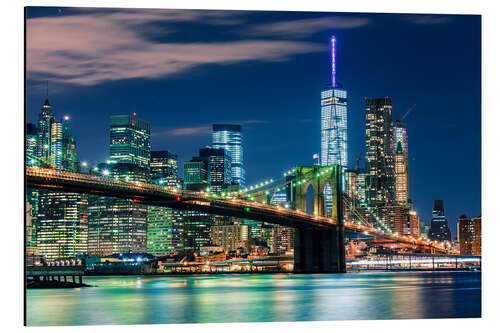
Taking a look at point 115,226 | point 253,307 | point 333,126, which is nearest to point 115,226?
point 115,226

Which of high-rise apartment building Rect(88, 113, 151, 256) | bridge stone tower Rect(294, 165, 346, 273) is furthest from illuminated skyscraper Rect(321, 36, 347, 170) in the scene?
bridge stone tower Rect(294, 165, 346, 273)

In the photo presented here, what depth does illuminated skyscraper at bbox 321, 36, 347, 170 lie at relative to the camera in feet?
514

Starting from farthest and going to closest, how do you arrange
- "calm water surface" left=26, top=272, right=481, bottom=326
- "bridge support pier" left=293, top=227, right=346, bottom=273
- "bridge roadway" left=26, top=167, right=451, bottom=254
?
"bridge support pier" left=293, top=227, right=346, bottom=273 < "bridge roadway" left=26, top=167, right=451, bottom=254 < "calm water surface" left=26, top=272, right=481, bottom=326

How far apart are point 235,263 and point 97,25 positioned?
86.9m

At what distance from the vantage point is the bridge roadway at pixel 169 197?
4100 cm

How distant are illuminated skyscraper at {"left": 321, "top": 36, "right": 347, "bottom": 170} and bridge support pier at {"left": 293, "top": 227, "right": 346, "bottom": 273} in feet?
307

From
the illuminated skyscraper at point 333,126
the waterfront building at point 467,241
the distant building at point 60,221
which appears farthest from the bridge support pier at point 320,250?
the illuminated skyscraper at point 333,126

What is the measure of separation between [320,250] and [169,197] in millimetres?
13396

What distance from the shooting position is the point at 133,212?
438 ft

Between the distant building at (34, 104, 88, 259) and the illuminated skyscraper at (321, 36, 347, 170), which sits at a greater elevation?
the illuminated skyscraper at (321, 36, 347, 170)

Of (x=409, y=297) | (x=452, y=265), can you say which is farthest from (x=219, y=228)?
(x=409, y=297)

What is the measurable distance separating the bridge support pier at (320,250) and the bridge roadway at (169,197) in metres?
0.74

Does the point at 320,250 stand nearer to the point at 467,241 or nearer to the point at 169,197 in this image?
the point at 169,197

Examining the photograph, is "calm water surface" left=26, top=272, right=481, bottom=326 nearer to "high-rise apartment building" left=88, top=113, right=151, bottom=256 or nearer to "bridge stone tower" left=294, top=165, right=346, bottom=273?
"bridge stone tower" left=294, top=165, right=346, bottom=273
